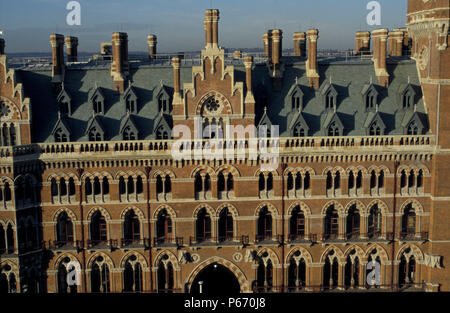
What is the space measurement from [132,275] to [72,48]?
2509 cm

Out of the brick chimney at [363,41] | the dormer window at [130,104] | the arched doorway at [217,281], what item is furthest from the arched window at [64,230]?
the brick chimney at [363,41]

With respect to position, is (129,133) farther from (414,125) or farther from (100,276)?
(414,125)

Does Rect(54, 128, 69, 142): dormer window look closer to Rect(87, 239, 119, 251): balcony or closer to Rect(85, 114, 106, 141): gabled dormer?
Rect(85, 114, 106, 141): gabled dormer

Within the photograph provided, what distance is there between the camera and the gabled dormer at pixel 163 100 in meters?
50.0

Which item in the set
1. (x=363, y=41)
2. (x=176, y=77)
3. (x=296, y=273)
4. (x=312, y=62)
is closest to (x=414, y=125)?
(x=312, y=62)

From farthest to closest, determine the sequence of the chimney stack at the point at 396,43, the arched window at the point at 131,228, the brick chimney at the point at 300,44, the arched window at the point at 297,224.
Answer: the brick chimney at the point at 300,44 < the chimney stack at the point at 396,43 < the arched window at the point at 297,224 < the arched window at the point at 131,228

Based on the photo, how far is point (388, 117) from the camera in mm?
50594

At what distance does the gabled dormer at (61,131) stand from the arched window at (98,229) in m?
7.36

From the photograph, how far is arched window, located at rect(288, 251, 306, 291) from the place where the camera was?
5003 cm

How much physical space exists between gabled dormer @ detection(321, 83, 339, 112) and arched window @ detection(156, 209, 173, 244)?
1802 cm

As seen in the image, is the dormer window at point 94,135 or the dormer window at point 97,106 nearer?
the dormer window at point 94,135

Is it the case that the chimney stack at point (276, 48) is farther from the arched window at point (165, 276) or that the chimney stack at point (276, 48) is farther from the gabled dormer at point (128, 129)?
the arched window at point (165, 276)

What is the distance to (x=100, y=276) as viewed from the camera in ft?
163

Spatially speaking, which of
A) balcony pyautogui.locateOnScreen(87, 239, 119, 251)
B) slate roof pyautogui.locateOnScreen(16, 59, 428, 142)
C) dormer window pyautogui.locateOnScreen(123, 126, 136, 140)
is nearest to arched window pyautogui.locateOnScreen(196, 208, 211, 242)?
balcony pyautogui.locateOnScreen(87, 239, 119, 251)
